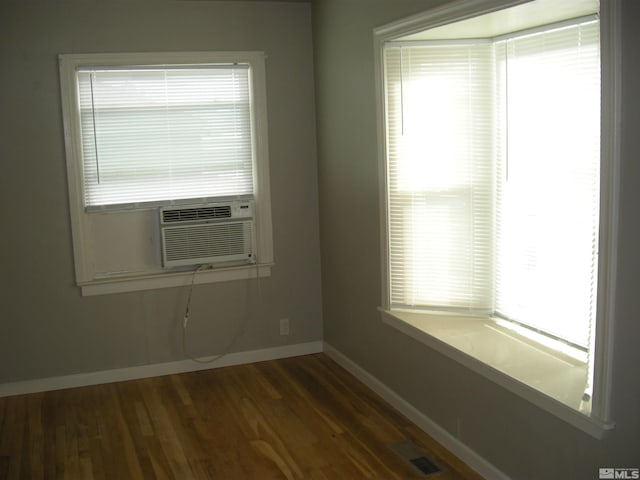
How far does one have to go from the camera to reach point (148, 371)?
4848 mm

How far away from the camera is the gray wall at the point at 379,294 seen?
2402 millimetres

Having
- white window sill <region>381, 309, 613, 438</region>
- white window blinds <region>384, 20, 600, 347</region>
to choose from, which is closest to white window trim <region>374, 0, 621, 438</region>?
white window sill <region>381, 309, 613, 438</region>

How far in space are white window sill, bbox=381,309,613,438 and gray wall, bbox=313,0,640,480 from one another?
0.20 ft

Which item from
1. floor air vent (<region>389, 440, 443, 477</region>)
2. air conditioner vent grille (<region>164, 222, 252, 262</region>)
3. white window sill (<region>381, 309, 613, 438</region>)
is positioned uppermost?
air conditioner vent grille (<region>164, 222, 252, 262</region>)

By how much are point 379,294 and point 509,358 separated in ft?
3.67

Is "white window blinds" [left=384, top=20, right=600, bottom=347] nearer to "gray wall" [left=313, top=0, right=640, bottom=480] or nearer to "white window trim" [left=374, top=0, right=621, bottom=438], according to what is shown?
"gray wall" [left=313, top=0, right=640, bottom=480]

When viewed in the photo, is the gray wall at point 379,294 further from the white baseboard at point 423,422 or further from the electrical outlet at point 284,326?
the electrical outlet at point 284,326

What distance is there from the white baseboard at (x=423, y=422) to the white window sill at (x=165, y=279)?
0.81 m

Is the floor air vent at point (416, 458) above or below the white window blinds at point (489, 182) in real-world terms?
below

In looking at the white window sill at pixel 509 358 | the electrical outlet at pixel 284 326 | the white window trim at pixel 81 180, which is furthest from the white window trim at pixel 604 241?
the electrical outlet at pixel 284 326

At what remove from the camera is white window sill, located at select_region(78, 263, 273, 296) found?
464 centimetres

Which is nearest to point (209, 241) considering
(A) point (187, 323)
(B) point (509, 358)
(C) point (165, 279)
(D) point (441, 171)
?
(C) point (165, 279)

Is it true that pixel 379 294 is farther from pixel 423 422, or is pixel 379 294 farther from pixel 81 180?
pixel 81 180

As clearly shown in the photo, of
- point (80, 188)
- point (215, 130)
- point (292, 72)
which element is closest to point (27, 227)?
point (80, 188)
